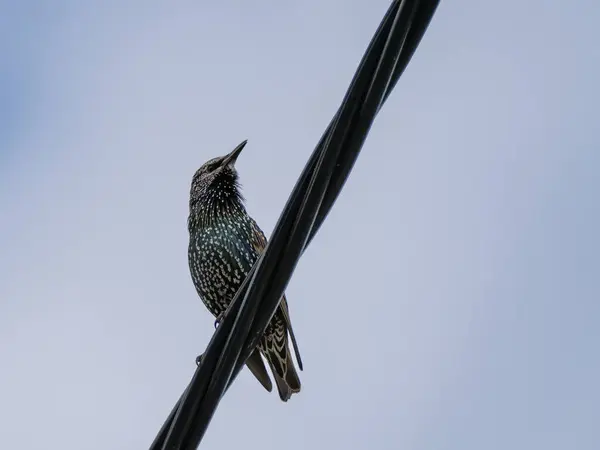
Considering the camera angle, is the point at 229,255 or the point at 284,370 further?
the point at 229,255

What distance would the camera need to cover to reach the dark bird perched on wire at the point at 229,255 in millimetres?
6285

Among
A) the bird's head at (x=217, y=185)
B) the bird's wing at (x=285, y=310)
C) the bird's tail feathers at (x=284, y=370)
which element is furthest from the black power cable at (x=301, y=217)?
the bird's head at (x=217, y=185)

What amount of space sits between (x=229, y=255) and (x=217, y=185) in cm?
70

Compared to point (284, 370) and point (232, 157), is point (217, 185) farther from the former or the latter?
point (284, 370)

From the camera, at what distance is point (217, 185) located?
7.05 metres

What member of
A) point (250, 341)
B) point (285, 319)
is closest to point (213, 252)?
point (285, 319)

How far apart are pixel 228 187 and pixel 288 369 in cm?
139

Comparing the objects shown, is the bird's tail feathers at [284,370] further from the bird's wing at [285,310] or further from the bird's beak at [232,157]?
the bird's beak at [232,157]

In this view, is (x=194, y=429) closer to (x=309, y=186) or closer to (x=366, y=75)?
(x=309, y=186)

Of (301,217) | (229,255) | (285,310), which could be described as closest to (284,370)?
(285,310)

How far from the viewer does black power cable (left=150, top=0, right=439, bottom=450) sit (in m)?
2.76

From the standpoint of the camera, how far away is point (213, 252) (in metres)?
6.57

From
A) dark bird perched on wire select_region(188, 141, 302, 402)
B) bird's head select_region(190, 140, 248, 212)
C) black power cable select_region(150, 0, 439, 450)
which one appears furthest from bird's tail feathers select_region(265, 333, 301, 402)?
black power cable select_region(150, 0, 439, 450)

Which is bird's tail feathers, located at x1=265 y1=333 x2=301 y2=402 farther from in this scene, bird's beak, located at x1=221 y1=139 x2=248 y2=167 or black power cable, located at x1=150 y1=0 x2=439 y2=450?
black power cable, located at x1=150 y1=0 x2=439 y2=450
